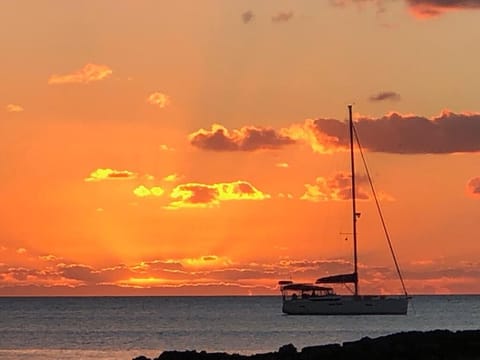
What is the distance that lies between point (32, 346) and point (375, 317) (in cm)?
4098

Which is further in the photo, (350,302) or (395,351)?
(350,302)

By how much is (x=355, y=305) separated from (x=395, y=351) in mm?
71338

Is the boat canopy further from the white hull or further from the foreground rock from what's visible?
the foreground rock

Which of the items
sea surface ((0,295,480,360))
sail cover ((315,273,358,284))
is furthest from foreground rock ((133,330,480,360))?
sail cover ((315,273,358,284))

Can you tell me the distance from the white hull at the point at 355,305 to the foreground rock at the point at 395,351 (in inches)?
2604

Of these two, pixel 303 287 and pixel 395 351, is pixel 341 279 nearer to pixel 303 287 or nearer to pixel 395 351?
pixel 303 287

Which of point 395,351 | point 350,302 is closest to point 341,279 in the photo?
point 350,302

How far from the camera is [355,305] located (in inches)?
4483

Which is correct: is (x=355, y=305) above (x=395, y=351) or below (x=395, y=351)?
above

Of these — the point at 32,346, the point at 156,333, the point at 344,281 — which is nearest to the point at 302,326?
the point at 344,281

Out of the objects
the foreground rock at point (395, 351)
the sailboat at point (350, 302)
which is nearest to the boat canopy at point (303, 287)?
the sailboat at point (350, 302)

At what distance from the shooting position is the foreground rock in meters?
42.1

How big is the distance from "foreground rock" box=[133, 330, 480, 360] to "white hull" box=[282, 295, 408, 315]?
66.1m

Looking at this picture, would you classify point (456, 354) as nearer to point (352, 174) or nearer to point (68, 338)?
point (68, 338)
